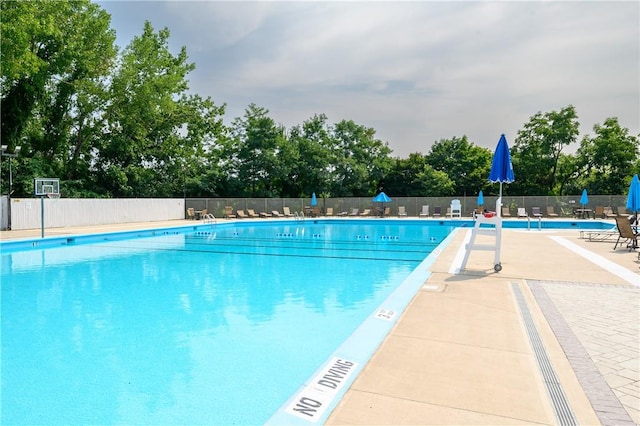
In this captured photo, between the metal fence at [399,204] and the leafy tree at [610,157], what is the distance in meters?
4.92

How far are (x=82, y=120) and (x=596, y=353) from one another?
28.0 metres

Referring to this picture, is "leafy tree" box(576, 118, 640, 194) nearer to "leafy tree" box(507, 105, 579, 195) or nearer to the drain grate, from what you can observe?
"leafy tree" box(507, 105, 579, 195)

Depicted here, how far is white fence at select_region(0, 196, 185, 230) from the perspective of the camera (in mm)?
17031

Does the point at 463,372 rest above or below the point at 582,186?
below

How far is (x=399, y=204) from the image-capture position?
1094 inches

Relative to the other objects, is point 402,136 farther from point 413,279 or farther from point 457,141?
point 413,279

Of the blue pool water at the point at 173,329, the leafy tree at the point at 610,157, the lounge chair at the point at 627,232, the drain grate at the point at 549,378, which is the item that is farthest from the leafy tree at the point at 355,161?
the drain grate at the point at 549,378

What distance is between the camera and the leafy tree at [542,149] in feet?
94.2

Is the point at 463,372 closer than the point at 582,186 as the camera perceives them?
Yes

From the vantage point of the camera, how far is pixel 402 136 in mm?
32469

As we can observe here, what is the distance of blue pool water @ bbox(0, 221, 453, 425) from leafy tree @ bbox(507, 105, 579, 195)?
74.3 ft

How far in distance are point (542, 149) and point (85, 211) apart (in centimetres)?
2863

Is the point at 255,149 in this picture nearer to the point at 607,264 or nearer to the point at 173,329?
the point at 607,264

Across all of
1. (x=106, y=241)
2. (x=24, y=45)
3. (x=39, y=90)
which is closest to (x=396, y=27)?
(x=106, y=241)
